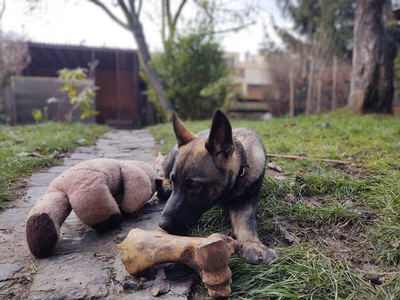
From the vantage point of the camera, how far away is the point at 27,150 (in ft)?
15.1


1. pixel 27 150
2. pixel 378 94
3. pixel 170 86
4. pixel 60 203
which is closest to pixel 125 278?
pixel 60 203

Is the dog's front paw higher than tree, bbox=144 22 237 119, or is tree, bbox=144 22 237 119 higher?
tree, bbox=144 22 237 119

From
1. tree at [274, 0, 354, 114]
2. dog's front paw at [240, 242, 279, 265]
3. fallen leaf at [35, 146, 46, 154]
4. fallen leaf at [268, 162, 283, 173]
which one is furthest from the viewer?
tree at [274, 0, 354, 114]

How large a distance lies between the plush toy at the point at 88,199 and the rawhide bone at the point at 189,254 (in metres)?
0.41

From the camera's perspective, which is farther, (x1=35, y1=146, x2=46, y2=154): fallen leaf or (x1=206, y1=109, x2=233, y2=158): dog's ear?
(x1=35, y1=146, x2=46, y2=154): fallen leaf

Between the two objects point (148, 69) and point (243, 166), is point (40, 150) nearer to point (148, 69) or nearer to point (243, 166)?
point (243, 166)

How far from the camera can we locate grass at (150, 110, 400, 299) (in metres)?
1.60

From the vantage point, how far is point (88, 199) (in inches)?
81.8

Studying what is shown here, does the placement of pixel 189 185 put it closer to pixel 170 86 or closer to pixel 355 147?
pixel 355 147

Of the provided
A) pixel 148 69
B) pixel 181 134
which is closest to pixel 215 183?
pixel 181 134

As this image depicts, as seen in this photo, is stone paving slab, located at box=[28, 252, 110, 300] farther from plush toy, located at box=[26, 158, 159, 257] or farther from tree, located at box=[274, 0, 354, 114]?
tree, located at box=[274, 0, 354, 114]

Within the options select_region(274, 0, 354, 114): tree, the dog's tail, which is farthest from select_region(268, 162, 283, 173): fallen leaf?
select_region(274, 0, 354, 114): tree

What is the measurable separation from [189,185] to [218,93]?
956cm

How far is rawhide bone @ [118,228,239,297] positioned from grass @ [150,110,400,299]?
115 millimetres
